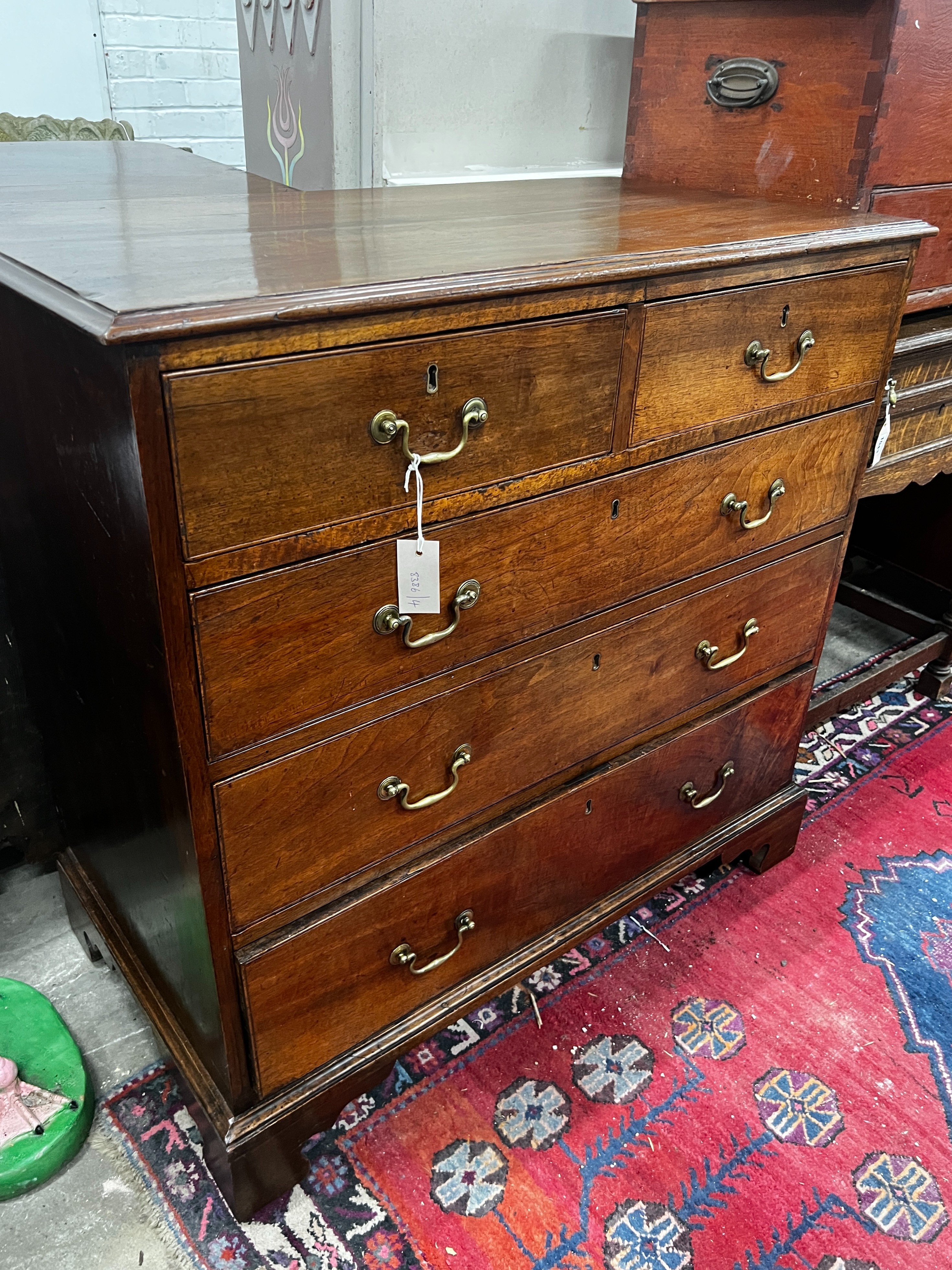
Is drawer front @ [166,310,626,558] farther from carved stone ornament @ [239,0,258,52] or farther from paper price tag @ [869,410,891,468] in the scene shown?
carved stone ornament @ [239,0,258,52]

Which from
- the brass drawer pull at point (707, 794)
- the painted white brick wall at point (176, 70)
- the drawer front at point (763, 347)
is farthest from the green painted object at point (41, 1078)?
the painted white brick wall at point (176, 70)

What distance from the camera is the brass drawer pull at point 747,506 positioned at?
1.30 meters

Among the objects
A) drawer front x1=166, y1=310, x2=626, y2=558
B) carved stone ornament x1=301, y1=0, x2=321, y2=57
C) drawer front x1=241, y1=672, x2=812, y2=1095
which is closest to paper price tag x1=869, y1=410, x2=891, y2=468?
drawer front x1=241, y1=672, x2=812, y2=1095

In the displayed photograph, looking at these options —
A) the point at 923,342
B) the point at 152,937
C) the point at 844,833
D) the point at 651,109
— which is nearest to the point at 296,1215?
the point at 152,937

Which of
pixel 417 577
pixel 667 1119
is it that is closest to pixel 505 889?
pixel 667 1119

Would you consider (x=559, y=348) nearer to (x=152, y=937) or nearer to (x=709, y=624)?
(x=709, y=624)

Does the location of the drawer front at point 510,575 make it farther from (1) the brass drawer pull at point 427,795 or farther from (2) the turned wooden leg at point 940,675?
(2) the turned wooden leg at point 940,675

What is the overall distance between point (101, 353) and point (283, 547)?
0.72 ft

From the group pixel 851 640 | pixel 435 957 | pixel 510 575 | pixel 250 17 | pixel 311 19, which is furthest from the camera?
pixel 851 640

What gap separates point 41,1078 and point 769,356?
1.37 metres

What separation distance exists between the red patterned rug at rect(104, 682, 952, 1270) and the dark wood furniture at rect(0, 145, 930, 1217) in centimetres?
13

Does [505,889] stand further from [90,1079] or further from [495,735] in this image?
[90,1079]

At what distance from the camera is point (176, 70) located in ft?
8.86

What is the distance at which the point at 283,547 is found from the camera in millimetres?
870
